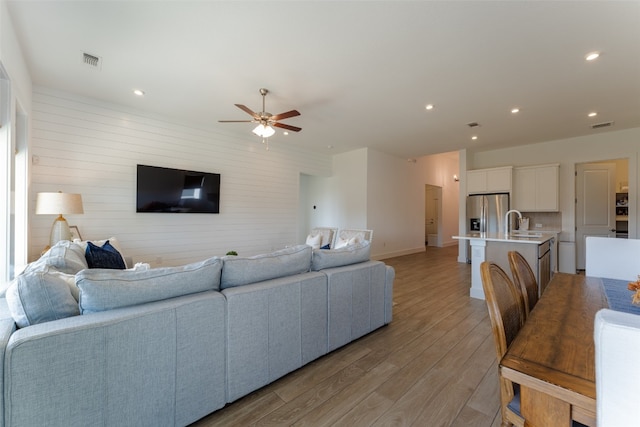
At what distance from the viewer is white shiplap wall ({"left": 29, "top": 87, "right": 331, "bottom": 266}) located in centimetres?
373

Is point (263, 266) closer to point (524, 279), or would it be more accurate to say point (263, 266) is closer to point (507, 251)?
point (524, 279)

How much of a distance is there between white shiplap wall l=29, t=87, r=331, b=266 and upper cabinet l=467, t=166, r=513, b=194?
453 centimetres

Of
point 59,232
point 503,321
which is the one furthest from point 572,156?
point 59,232

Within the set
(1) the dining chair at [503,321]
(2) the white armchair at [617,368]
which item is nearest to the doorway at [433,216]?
(1) the dining chair at [503,321]

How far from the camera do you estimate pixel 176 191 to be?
4762 mm

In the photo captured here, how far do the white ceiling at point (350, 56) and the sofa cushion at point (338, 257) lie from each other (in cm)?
201

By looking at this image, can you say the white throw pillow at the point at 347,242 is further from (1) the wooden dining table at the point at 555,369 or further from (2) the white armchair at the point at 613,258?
(1) the wooden dining table at the point at 555,369

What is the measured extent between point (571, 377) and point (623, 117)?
617cm

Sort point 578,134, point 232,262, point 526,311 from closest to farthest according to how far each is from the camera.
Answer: point 526,311, point 232,262, point 578,134

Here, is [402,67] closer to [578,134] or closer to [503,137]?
[503,137]

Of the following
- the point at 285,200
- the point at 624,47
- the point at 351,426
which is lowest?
the point at 351,426

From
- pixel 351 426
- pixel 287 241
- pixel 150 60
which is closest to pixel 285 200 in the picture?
pixel 287 241

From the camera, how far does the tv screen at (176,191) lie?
4441 mm

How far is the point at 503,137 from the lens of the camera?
5.68m
